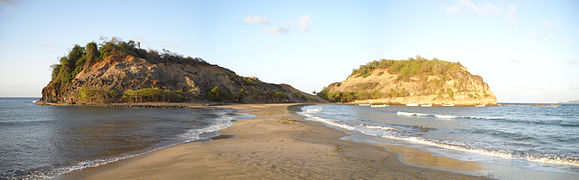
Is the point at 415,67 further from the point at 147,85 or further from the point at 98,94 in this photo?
the point at 98,94

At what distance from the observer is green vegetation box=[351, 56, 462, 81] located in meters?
107

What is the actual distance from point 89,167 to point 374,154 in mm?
8122

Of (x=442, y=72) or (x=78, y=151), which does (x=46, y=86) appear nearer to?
(x=78, y=151)

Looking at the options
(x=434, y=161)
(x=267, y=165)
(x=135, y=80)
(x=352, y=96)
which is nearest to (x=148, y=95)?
(x=135, y=80)

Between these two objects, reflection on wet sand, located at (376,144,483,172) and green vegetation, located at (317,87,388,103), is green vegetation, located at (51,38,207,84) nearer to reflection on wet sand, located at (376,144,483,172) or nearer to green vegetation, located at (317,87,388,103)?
green vegetation, located at (317,87,388,103)

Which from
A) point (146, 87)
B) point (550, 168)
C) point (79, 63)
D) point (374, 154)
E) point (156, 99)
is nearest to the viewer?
point (550, 168)

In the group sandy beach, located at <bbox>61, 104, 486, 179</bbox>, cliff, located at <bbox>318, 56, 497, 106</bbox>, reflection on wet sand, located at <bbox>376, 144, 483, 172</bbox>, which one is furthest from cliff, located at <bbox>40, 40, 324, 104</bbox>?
reflection on wet sand, located at <bbox>376, 144, 483, 172</bbox>

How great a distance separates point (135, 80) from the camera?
62.1m

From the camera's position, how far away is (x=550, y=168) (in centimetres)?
775

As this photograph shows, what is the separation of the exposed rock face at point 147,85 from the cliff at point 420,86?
45848 millimetres

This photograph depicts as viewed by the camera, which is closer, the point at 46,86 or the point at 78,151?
the point at 78,151

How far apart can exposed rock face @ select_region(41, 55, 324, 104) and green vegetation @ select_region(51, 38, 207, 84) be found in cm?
168

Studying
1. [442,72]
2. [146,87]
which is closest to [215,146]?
[146,87]

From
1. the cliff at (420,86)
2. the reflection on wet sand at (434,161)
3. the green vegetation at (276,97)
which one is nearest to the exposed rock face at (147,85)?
the green vegetation at (276,97)
